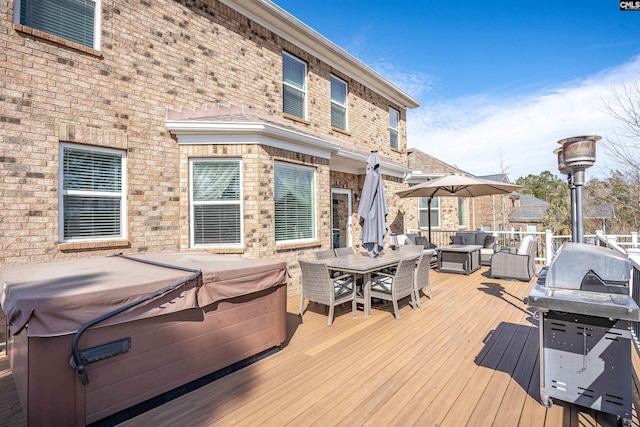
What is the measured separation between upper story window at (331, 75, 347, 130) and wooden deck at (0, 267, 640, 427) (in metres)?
6.53

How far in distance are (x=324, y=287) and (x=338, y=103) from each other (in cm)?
674

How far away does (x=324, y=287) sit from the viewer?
4914 millimetres

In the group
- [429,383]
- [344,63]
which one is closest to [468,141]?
[344,63]

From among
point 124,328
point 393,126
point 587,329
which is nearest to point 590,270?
point 587,329

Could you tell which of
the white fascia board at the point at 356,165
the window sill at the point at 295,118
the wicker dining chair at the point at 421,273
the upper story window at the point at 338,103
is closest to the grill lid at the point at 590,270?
the wicker dining chair at the point at 421,273

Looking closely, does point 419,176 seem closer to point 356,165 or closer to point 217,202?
point 356,165

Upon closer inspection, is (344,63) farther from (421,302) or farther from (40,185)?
(40,185)

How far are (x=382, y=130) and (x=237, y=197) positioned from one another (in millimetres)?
7140

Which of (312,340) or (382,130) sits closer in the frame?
(312,340)

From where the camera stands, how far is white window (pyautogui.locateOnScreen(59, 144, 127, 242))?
4.88m

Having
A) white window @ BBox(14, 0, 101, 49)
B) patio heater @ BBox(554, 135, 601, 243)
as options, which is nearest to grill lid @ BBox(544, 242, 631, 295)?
patio heater @ BBox(554, 135, 601, 243)

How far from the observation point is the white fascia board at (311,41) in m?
7.19

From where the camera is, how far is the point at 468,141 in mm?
26312

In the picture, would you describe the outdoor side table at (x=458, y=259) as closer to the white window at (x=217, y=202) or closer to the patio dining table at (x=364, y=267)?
the patio dining table at (x=364, y=267)
